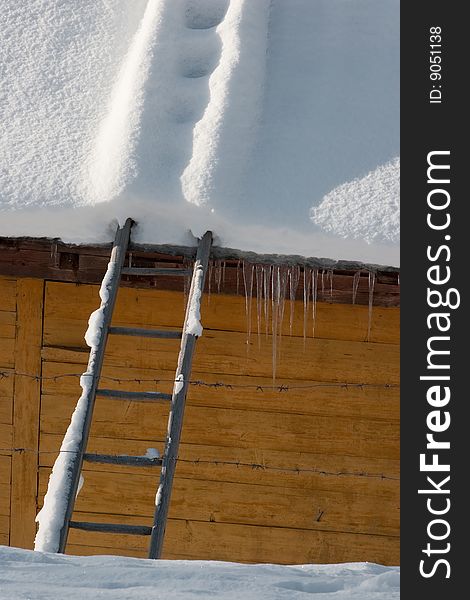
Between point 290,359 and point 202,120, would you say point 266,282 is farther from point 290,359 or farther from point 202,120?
point 202,120

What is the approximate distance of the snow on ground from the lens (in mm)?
2924

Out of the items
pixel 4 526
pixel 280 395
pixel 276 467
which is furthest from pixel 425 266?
pixel 4 526

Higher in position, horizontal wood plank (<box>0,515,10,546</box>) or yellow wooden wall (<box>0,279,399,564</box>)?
yellow wooden wall (<box>0,279,399,564</box>)

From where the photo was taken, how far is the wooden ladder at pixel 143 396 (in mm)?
4141

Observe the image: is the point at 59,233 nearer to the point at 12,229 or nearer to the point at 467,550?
the point at 12,229

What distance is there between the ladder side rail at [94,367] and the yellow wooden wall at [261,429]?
105 centimetres

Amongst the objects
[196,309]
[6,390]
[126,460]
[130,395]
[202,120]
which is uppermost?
[202,120]

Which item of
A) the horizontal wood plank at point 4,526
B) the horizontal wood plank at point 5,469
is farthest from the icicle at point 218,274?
the horizontal wood plank at point 4,526

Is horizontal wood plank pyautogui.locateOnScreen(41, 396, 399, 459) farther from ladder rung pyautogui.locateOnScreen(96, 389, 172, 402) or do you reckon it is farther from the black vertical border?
the black vertical border

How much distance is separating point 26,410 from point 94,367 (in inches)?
64.2

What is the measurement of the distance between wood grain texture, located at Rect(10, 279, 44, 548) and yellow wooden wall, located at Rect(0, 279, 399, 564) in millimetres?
14

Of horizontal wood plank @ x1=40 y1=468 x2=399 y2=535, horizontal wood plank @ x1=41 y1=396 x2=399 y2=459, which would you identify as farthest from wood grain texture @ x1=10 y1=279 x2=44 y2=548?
horizontal wood plank @ x1=41 y1=396 x2=399 y2=459

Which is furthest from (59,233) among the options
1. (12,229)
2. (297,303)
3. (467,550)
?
(467,550)

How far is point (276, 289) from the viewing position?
5293 millimetres
